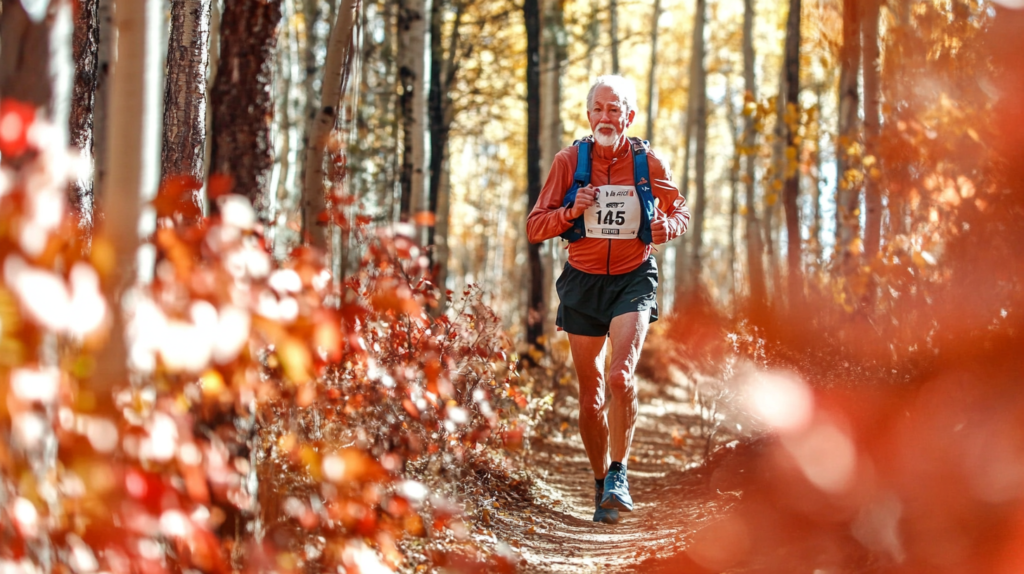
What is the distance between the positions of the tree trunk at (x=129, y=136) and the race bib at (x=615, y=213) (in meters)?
2.54

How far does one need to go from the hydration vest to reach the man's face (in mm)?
105

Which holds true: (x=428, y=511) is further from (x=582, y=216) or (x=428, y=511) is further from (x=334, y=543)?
(x=582, y=216)

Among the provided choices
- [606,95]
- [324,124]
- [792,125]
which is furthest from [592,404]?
[792,125]

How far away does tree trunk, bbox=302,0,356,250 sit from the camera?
5578 mm

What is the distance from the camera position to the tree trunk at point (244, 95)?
3926 mm

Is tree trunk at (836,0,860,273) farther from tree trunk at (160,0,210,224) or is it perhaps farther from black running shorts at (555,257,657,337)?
tree trunk at (160,0,210,224)

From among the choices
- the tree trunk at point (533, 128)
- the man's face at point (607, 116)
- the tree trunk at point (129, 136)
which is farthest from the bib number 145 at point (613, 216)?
the tree trunk at point (533, 128)

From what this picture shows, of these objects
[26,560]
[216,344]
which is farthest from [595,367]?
[26,560]

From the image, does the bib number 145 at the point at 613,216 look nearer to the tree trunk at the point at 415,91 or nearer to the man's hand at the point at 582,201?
the man's hand at the point at 582,201

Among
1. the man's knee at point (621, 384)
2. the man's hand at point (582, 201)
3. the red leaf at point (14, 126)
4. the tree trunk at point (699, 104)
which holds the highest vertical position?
the tree trunk at point (699, 104)

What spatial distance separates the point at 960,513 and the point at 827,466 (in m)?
0.88

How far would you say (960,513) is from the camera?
10.7 feet

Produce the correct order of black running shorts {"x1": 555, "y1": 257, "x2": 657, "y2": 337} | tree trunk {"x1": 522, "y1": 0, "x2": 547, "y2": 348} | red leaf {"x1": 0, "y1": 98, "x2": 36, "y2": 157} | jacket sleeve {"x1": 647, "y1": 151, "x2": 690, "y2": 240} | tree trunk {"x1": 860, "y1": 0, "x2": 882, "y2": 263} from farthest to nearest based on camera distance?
1. tree trunk {"x1": 522, "y1": 0, "x2": 547, "y2": 348}
2. tree trunk {"x1": 860, "y1": 0, "x2": 882, "y2": 263}
3. jacket sleeve {"x1": 647, "y1": 151, "x2": 690, "y2": 240}
4. black running shorts {"x1": 555, "y1": 257, "x2": 657, "y2": 337}
5. red leaf {"x1": 0, "y1": 98, "x2": 36, "y2": 157}

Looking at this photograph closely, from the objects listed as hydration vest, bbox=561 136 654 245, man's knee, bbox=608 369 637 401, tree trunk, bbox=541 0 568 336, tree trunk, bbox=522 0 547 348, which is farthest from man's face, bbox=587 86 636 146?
tree trunk, bbox=541 0 568 336
